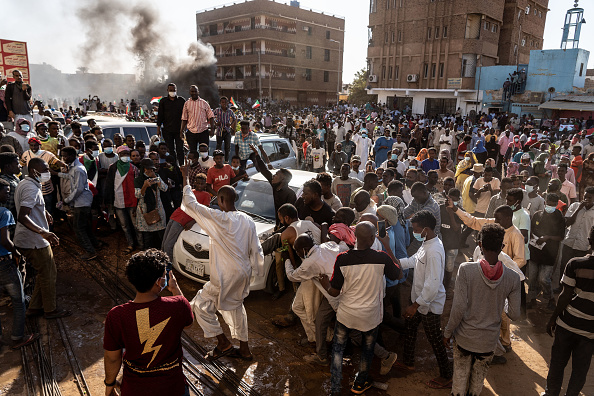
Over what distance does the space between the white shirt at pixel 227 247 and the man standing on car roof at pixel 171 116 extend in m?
5.17

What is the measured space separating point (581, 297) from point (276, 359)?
9.86ft

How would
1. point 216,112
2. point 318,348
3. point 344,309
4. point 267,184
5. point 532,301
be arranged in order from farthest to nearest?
point 216,112 < point 267,184 < point 532,301 < point 318,348 < point 344,309

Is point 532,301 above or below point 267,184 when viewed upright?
below

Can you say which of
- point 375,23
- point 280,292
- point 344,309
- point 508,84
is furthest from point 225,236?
point 375,23

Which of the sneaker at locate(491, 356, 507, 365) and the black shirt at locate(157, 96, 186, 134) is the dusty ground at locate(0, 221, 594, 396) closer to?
the sneaker at locate(491, 356, 507, 365)

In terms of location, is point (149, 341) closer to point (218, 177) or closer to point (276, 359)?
point (276, 359)

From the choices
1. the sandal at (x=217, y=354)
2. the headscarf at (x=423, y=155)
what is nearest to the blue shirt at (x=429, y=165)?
the headscarf at (x=423, y=155)

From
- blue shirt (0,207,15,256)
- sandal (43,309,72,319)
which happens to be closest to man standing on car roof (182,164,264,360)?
blue shirt (0,207,15,256)

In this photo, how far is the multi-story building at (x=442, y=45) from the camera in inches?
1452

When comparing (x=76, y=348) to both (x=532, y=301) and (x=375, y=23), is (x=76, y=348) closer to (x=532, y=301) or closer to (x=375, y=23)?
(x=532, y=301)

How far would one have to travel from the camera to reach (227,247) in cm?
412

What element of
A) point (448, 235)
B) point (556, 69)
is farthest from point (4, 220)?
point (556, 69)

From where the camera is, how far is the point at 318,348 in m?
4.36

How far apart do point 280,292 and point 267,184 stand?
192 centimetres
